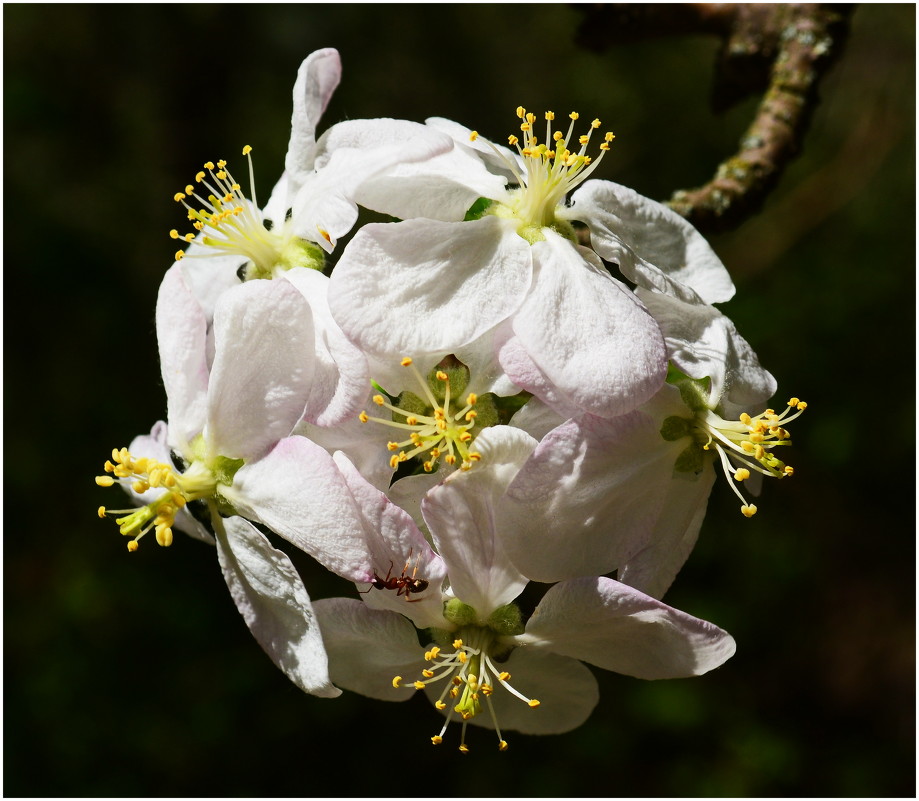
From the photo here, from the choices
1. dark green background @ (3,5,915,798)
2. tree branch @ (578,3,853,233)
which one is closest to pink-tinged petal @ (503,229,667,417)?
tree branch @ (578,3,853,233)

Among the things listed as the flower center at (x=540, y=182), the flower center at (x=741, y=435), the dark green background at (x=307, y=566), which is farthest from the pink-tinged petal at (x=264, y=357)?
the dark green background at (x=307, y=566)

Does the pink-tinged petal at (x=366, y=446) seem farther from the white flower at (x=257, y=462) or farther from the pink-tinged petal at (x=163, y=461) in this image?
the pink-tinged petal at (x=163, y=461)

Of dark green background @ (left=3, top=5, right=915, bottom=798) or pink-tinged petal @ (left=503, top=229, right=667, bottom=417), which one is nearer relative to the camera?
pink-tinged petal @ (left=503, top=229, right=667, bottom=417)

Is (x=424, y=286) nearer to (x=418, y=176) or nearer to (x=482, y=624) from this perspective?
(x=418, y=176)

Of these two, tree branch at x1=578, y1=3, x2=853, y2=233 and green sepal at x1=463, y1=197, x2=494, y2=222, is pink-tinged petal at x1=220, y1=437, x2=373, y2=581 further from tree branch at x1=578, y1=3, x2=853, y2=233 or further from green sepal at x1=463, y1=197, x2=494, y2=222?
tree branch at x1=578, y1=3, x2=853, y2=233

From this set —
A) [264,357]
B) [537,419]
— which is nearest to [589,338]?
[537,419]

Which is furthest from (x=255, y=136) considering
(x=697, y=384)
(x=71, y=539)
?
(x=697, y=384)
